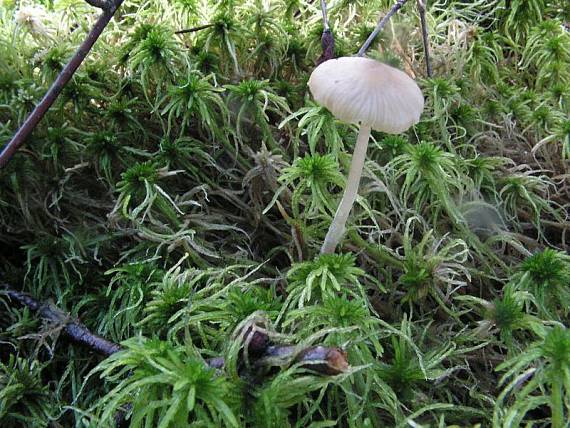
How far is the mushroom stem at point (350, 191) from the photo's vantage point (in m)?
0.96

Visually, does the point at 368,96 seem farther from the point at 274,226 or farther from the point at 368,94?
the point at 274,226

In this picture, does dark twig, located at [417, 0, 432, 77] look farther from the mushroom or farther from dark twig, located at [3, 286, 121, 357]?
dark twig, located at [3, 286, 121, 357]

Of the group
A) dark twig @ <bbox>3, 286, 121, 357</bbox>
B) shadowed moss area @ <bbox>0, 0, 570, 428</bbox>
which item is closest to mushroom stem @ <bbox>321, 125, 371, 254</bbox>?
shadowed moss area @ <bbox>0, 0, 570, 428</bbox>

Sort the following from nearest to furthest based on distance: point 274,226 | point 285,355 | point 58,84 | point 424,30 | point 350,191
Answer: point 285,355
point 350,191
point 58,84
point 274,226
point 424,30

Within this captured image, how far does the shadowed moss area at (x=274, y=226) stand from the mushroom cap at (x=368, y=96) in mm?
253

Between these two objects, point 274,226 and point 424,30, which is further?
point 424,30

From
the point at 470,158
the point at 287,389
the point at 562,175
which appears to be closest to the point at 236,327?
the point at 287,389

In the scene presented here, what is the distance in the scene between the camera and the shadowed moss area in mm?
835

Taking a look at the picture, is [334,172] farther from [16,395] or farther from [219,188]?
[16,395]

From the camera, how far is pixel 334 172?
3.63 ft

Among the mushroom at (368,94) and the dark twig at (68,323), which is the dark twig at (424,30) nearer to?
the mushroom at (368,94)

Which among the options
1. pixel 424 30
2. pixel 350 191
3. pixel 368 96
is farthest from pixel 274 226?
pixel 424 30

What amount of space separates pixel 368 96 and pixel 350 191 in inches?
8.4

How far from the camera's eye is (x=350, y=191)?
3.27ft
